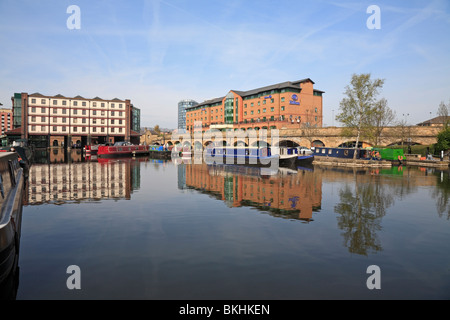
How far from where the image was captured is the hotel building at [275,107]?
73.4m

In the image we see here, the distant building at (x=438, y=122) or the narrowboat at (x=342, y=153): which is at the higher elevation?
the distant building at (x=438, y=122)

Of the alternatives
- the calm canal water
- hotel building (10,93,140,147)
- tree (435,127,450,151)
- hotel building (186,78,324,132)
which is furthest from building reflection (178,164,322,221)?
hotel building (10,93,140,147)

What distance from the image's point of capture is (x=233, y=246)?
29.9 ft

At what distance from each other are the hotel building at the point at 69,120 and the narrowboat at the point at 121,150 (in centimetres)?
2681

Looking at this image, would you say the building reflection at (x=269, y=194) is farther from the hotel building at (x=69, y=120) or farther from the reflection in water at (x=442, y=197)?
the hotel building at (x=69, y=120)

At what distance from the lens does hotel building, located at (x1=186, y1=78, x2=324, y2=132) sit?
241 feet

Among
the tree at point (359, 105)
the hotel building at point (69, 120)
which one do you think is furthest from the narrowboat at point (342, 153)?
the hotel building at point (69, 120)

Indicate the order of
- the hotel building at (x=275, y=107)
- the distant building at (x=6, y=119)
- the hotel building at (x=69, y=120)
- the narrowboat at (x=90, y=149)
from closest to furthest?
the narrowboat at (x=90, y=149) < the hotel building at (x=275, y=107) < the hotel building at (x=69, y=120) < the distant building at (x=6, y=119)

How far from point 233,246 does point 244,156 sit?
97.0 ft

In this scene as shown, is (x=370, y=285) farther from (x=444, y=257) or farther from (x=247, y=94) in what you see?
(x=247, y=94)

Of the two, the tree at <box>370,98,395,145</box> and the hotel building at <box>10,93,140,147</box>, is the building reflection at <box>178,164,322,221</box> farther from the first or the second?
the hotel building at <box>10,93,140,147</box>

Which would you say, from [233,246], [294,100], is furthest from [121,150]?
[233,246]

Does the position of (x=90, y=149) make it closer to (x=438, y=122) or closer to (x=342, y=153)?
(x=342, y=153)
